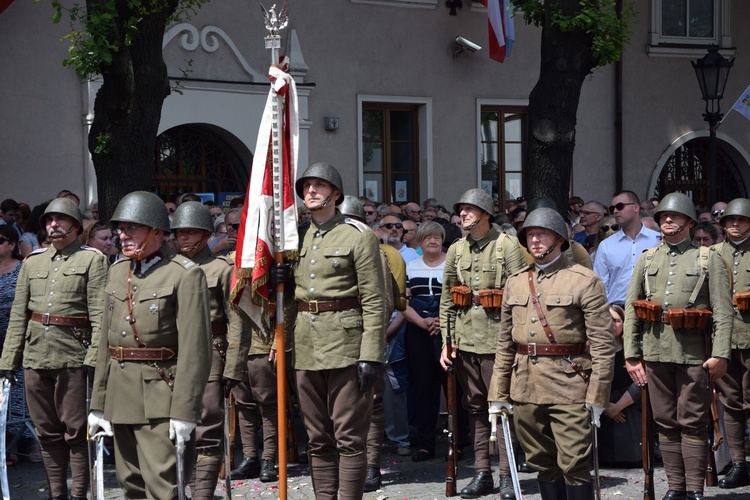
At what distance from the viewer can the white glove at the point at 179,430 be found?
5.64 meters

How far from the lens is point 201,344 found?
5738 mm

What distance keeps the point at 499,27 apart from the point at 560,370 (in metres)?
12.5

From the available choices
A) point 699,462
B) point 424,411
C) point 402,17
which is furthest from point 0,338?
point 402,17

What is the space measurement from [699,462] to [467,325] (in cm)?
182

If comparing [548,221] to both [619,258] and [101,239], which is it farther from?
[101,239]

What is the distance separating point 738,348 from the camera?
8422mm

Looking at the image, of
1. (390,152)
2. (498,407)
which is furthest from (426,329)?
(390,152)

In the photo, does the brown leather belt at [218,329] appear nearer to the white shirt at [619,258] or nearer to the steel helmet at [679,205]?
the steel helmet at [679,205]

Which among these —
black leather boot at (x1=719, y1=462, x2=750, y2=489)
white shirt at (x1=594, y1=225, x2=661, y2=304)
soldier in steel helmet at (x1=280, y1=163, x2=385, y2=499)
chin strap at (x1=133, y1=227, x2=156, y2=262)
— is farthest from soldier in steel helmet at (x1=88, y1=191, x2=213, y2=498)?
white shirt at (x1=594, y1=225, x2=661, y2=304)

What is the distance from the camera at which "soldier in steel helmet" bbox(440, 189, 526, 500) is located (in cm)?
797

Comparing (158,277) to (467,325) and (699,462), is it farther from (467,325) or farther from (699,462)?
(699,462)

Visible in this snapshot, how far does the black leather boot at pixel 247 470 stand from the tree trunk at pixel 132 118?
302 centimetres

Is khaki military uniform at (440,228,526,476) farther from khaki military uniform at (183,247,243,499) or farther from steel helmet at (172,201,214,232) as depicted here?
steel helmet at (172,201,214,232)

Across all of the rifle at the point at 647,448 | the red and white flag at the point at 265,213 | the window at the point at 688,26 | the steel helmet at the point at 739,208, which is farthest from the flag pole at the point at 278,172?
the window at the point at 688,26
